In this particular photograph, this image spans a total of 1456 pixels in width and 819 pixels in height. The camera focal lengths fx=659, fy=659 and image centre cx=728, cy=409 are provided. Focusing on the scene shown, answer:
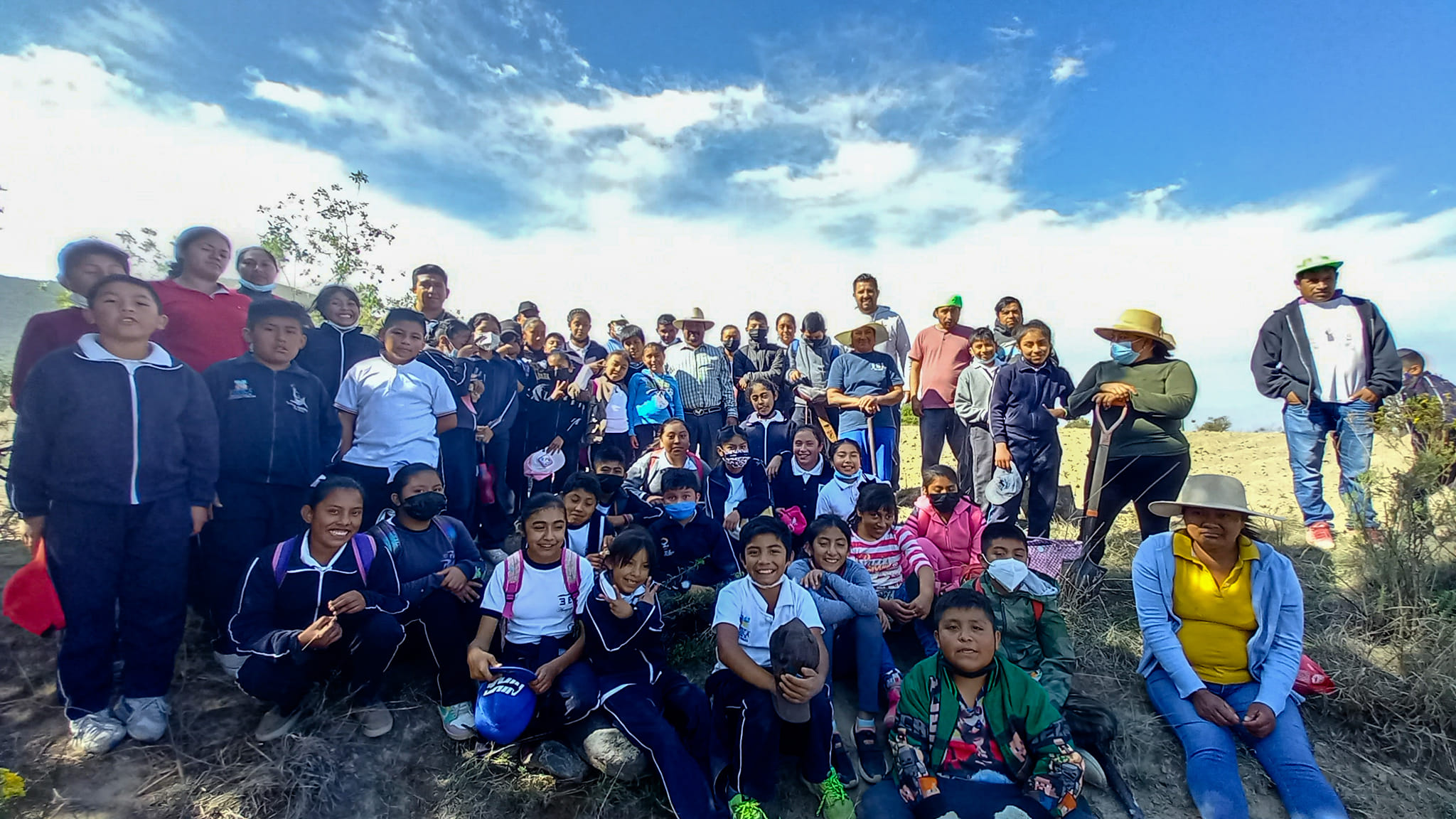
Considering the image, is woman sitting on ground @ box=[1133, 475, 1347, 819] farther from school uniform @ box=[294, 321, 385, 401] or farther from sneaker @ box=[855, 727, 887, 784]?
school uniform @ box=[294, 321, 385, 401]

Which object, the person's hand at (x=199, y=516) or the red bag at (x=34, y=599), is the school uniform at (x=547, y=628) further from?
the red bag at (x=34, y=599)

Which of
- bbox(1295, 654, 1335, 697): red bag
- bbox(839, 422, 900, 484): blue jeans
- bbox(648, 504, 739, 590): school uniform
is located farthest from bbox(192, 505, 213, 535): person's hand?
bbox(1295, 654, 1335, 697): red bag

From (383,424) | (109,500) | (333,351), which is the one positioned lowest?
(109,500)

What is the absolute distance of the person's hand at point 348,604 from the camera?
320 centimetres

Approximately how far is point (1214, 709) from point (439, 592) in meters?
4.06

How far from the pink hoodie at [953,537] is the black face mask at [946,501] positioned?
27 millimetres

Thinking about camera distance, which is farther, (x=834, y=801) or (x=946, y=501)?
(x=946, y=501)

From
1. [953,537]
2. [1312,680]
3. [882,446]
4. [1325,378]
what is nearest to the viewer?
[1312,680]

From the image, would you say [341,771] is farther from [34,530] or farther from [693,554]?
[693,554]

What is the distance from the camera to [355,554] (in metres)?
3.44

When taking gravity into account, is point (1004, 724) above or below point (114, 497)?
below

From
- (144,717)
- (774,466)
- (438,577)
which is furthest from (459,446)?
(774,466)

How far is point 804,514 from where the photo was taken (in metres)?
5.22

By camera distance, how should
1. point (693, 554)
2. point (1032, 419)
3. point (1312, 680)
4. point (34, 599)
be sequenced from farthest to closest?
point (1032, 419), point (693, 554), point (1312, 680), point (34, 599)
